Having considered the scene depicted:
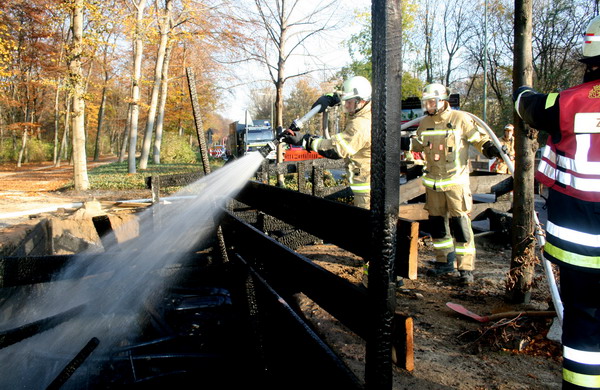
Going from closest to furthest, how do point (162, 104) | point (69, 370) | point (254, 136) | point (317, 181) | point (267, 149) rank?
point (69, 370)
point (267, 149)
point (317, 181)
point (162, 104)
point (254, 136)

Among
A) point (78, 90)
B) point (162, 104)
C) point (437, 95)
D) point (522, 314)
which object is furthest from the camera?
point (162, 104)

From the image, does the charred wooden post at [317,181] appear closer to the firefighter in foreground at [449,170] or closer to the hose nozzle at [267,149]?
the firefighter in foreground at [449,170]

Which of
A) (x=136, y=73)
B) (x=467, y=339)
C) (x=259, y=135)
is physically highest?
(x=136, y=73)

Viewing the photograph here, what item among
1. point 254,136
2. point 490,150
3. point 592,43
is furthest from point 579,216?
point 254,136

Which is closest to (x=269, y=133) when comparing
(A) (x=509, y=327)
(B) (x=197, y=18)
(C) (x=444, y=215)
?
(B) (x=197, y=18)

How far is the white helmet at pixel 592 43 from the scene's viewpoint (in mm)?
2125

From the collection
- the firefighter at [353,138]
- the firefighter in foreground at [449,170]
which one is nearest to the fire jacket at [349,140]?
the firefighter at [353,138]

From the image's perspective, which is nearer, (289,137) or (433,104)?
(289,137)

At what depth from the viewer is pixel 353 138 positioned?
169 inches

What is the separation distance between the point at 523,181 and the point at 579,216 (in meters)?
1.52

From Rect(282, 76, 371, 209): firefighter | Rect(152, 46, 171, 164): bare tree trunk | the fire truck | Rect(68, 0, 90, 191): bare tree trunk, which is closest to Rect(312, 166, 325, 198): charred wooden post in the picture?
Rect(282, 76, 371, 209): firefighter

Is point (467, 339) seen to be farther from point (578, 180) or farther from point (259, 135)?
point (259, 135)

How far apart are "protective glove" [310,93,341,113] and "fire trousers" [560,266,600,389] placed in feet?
9.35

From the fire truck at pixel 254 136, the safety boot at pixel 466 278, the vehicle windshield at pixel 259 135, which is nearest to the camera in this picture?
the safety boot at pixel 466 278
